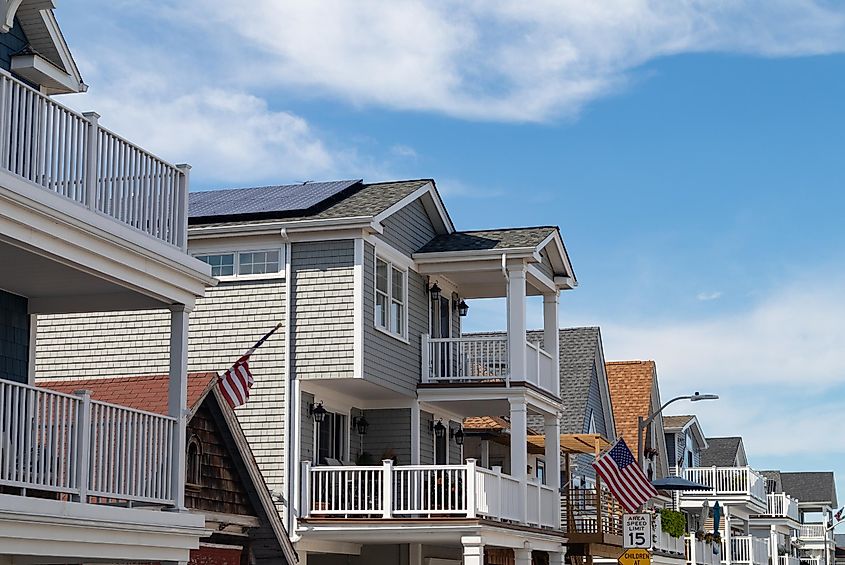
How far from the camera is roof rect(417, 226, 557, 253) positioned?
30.0m

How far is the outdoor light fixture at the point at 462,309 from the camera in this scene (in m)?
34.1

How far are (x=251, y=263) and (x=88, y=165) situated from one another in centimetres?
1254

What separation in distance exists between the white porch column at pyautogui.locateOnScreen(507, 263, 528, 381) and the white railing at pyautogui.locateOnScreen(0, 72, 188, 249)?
13.3 metres

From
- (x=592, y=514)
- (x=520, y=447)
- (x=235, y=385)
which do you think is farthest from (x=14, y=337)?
(x=592, y=514)

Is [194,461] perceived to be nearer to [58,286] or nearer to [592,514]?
[58,286]

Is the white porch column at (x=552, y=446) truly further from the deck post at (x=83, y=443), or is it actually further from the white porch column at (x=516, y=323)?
the deck post at (x=83, y=443)

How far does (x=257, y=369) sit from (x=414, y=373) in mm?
3978

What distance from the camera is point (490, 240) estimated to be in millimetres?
30484

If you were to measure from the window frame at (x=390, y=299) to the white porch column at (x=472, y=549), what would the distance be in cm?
445

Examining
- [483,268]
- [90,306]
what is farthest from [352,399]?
[90,306]

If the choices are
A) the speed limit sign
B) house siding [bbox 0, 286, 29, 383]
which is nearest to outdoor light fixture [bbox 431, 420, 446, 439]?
the speed limit sign

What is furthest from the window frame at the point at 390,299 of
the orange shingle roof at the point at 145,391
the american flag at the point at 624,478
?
the orange shingle roof at the point at 145,391

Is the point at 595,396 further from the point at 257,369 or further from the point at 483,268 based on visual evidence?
the point at 257,369

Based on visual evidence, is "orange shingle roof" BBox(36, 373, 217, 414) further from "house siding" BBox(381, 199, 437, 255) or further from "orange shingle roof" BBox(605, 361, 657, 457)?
"orange shingle roof" BBox(605, 361, 657, 457)
